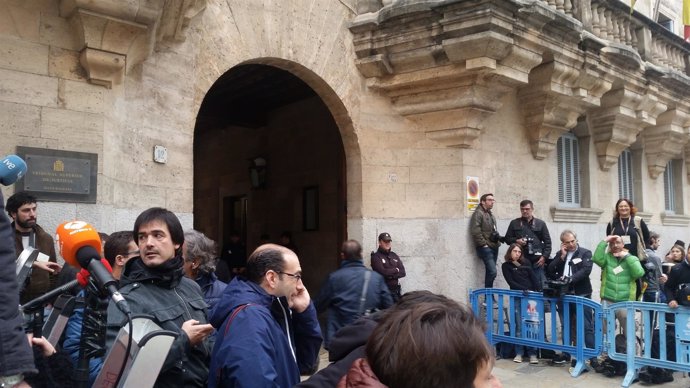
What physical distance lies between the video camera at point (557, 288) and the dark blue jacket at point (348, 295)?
217 centimetres

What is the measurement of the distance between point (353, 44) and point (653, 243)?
6.25 m

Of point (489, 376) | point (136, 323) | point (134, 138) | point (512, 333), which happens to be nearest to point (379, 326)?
point (489, 376)

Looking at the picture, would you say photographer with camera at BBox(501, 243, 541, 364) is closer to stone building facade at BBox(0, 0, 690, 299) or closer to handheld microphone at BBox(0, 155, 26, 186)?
stone building facade at BBox(0, 0, 690, 299)

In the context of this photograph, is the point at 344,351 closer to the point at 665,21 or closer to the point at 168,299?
the point at 168,299

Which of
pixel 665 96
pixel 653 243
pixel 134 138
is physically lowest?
pixel 653 243

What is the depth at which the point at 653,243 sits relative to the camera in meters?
9.88

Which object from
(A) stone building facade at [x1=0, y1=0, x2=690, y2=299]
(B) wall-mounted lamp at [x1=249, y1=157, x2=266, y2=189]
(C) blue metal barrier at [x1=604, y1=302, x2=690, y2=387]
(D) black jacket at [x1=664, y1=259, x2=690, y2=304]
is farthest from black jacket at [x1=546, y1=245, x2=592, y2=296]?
(B) wall-mounted lamp at [x1=249, y1=157, x2=266, y2=189]

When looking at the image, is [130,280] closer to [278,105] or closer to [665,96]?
[278,105]

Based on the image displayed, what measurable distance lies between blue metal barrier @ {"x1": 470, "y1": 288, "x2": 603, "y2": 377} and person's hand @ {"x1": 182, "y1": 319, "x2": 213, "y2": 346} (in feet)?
14.7

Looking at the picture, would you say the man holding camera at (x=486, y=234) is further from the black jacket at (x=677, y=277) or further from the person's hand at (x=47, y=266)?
the person's hand at (x=47, y=266)

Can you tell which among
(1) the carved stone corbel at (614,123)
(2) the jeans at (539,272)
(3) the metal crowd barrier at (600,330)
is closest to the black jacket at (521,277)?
(3) the metal crowd barrier at (600,330)

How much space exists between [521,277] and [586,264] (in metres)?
0.76

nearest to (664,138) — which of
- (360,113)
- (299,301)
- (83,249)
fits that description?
(360,113)

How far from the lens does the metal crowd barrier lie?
5.67 metres
